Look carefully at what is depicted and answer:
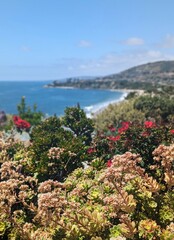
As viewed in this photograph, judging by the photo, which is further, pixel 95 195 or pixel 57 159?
pixel 57 159

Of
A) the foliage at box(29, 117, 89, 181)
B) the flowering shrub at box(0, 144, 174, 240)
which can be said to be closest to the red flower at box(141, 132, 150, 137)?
the foliage at box(29, 117, 89, 181)

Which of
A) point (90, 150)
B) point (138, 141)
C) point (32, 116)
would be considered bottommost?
point (32, 116)

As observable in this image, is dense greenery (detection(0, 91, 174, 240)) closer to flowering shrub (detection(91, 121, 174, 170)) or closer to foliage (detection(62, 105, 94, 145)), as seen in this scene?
flowering shrub (detection(91, 121, 174, 170))

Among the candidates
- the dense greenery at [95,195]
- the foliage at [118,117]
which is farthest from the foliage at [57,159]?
the foliage at [118,117]

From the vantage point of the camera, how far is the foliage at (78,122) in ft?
45.8

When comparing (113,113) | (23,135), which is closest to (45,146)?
(23,135)

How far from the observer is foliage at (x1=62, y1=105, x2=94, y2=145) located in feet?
45.8

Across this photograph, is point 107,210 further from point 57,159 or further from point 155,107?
point 155,107

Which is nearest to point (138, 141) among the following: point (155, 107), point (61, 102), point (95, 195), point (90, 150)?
point (90, 150)


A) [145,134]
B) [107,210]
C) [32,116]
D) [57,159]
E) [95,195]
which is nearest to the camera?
[107,210]

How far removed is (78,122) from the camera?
1406 cm

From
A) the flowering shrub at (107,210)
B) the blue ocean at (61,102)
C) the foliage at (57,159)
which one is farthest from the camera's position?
the blue ocean at (61,102)

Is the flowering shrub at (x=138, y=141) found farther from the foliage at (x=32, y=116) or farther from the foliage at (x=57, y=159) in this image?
the foliage at (x=32, y=116)

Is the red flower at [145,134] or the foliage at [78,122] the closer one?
the red flower at [145,134]
